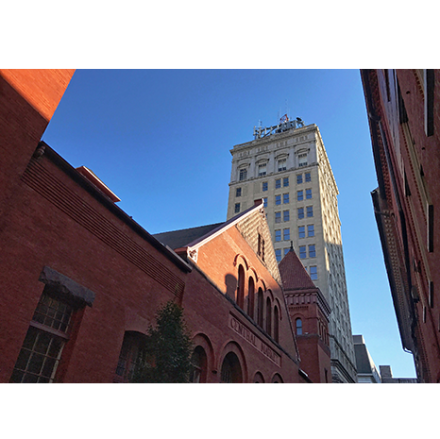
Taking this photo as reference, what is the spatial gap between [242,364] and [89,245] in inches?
401

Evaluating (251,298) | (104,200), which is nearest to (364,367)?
(251,298)

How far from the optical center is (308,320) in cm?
3095

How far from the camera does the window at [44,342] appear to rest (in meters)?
8.15

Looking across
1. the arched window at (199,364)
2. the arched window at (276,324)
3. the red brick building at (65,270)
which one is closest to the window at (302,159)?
the arched window at (276,324)

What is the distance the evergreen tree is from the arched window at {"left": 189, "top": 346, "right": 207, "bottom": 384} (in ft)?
12.2

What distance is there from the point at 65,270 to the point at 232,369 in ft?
34.7

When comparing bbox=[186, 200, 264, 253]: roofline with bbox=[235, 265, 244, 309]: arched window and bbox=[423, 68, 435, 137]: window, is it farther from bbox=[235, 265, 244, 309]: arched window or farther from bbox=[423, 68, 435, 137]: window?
bbox=[423, 68, 435, 137]: window

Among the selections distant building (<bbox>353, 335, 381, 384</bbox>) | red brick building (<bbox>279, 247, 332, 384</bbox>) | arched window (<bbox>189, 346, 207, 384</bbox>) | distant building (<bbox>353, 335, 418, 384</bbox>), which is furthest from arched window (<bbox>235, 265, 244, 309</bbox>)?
distant building (<bbox>353, 335, 381, 384</bbox>)

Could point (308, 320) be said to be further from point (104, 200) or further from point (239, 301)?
point (104, 200)

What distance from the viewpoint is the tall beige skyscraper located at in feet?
185

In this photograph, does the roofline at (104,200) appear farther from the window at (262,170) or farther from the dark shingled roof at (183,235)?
the window at (262,170)

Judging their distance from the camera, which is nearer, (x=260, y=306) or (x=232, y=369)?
(x=232, y=369)
